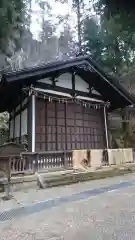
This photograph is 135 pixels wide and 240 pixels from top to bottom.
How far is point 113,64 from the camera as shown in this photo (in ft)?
49.7

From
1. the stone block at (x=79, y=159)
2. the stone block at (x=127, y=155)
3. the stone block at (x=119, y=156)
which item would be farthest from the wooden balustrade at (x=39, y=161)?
the stone block at (x=127, y=155)

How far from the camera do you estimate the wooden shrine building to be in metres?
8.66

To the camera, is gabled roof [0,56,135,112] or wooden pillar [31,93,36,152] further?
wooden pillar [31,93,36,152]

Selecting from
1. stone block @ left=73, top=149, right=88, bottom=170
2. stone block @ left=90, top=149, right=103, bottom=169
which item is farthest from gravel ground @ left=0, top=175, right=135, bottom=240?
stone block @ left=90, top=149, right=103, bottom=169

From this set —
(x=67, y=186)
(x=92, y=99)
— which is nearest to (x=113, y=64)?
(x=92, y=99)

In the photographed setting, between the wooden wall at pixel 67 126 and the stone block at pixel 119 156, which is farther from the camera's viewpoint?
the stone block at pixel 119 156

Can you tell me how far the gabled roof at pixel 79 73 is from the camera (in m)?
8.12

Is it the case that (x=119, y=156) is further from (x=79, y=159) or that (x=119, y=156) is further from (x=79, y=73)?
(x=79, y=73)

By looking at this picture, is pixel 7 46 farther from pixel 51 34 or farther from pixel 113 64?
pixel 51 34

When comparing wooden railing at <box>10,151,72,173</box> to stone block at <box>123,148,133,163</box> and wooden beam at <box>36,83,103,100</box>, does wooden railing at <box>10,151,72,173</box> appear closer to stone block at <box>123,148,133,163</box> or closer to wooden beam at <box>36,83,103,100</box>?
stone block at <box>123,148,133,163</box>

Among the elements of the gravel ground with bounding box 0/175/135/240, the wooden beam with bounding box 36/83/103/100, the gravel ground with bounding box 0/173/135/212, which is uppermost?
the wooden beam with bounding box 36/83/103/100

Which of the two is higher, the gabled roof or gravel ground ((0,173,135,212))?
the gabled roof

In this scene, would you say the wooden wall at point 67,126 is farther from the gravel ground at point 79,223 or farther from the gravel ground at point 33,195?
the gravel ground at point 79,223

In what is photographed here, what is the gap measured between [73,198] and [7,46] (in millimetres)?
10439
